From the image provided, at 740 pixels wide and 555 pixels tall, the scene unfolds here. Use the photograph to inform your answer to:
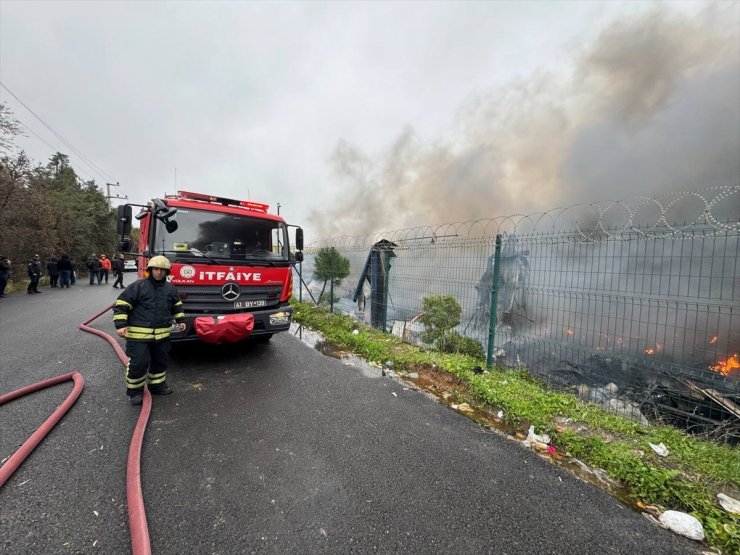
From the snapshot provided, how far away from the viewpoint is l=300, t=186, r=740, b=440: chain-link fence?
123 inches

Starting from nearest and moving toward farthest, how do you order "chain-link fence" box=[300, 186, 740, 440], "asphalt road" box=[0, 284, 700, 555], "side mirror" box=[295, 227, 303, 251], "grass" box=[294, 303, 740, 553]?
"asphalt road" box=[0, 284, 700, 555] < "grass" box=[294, 303, 740, 553] < "chain-link fence" box=[300, 186, 740, 440] < "side mirror" box=[295, 227, 303, 251]

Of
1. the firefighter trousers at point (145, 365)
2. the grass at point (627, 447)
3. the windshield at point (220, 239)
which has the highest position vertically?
the windshield at point (220, 239)

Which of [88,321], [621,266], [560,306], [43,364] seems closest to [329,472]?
[560,306]

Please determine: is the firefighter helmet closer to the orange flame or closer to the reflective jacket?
the reflective jacket

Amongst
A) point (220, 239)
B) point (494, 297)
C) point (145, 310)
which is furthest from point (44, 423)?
point (494, 297)

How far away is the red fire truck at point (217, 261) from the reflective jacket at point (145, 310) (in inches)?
21.0

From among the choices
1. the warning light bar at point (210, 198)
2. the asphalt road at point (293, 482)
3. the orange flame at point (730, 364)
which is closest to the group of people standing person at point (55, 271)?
the warning light bar at point (210, 198)

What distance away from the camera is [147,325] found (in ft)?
10.6

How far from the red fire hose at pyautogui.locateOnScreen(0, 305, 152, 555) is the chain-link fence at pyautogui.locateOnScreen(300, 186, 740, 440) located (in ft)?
13.9

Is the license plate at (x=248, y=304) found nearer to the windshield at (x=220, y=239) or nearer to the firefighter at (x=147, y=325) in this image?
the windshield at (x=220, y=239)

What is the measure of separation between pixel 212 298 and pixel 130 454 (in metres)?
2.14

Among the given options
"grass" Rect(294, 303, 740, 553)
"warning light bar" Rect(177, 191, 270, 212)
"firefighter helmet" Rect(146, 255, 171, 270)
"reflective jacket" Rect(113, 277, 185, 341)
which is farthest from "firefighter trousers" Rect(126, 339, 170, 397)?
"grass" Rect(294, 303, 740, 553)

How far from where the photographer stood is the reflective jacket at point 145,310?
314 centimetres

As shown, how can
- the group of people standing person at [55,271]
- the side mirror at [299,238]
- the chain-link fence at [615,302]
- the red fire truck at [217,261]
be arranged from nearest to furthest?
1. the chain-link fence at [615,302]
2. the red fire truck at [217,261]
3. the side mirror at [299,238]
4. the group of people standing person at [55,271]
